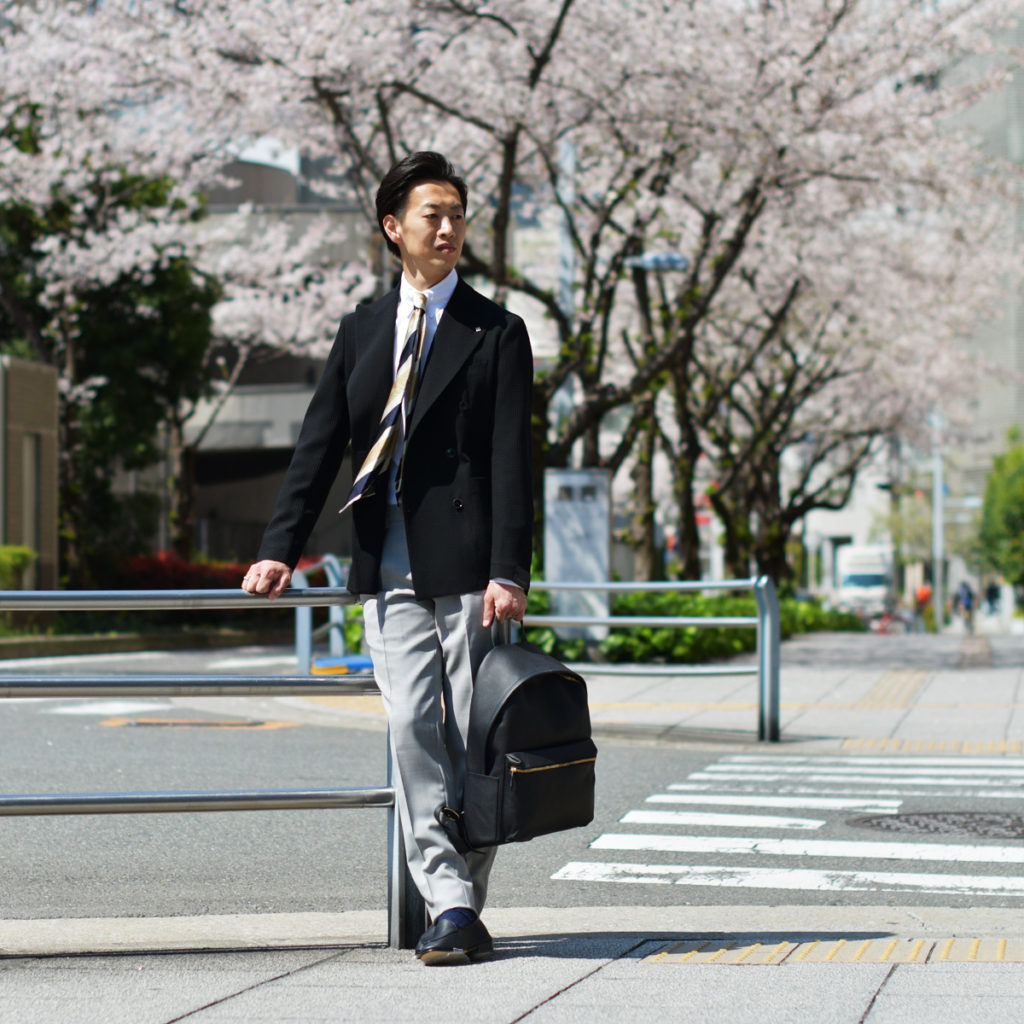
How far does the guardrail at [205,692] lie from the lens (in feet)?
13.0

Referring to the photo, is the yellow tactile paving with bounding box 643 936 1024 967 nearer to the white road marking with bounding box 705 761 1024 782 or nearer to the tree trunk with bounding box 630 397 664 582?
the white road marking with bounding box 705 761 1024 782

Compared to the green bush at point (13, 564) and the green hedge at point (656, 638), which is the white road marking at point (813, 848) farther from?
the green bush at point (13, 564)

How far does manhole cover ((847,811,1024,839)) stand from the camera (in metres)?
6.70

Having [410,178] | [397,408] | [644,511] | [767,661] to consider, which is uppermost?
[410,178]

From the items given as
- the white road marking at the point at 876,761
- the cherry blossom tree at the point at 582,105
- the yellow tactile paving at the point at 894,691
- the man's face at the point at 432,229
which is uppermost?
the cherry blossom tree at the point at 582,105

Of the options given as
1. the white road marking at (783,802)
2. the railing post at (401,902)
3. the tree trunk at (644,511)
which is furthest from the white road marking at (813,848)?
the tree trunk at (644,511)

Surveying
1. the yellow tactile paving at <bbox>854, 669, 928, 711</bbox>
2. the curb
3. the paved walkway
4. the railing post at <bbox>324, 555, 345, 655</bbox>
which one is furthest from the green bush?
the paved walkway

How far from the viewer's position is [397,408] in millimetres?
3910

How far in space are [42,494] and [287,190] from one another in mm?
22897

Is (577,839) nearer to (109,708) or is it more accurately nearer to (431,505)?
(431,505)

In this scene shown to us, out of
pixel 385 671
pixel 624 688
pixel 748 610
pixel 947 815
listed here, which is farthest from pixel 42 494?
pixel 385 671

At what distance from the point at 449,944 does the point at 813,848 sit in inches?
115

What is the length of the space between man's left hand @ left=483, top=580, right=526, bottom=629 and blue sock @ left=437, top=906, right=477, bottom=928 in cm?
67

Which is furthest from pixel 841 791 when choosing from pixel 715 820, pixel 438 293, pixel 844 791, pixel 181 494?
pixel 181 494
